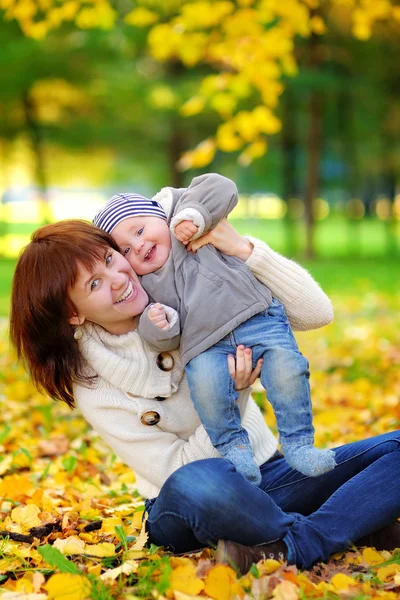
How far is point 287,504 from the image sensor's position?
8.66 ft

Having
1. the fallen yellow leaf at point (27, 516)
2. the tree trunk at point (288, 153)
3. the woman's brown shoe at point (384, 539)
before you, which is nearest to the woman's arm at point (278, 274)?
the woman's brown shoe at point (384, 539)

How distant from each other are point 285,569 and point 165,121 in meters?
16.9

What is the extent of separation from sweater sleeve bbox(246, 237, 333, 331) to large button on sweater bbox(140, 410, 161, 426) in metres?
0.54

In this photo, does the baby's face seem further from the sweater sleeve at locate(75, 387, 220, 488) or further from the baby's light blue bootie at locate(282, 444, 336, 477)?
the baby's light blue bootie at locate(282, 444, 336, 477)

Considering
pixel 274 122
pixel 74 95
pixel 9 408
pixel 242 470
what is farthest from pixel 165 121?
pixel 242 470

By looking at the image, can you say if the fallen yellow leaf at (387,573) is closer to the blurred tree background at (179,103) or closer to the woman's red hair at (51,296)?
the woman's red hair at (51,296)

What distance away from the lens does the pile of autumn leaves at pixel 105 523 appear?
7.14 ft

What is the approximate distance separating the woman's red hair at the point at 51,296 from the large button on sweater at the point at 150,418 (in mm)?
251

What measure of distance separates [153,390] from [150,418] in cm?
9

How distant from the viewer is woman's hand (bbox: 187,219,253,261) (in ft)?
8.16

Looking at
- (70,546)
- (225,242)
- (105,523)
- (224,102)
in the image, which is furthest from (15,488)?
(224,102)

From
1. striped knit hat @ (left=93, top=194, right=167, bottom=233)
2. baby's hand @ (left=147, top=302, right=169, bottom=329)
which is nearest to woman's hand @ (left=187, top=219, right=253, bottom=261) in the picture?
striped knit hat @ (left=93, top=194, right=167, bottom=233)

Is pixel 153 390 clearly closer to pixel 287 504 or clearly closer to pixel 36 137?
pixel 287 504

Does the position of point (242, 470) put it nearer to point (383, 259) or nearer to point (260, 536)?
point (260, 536)
